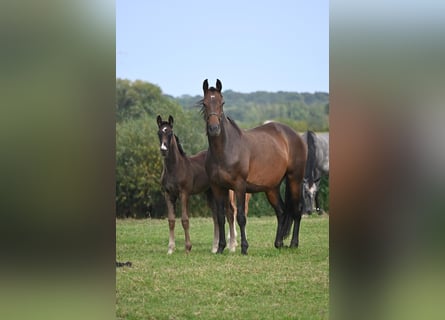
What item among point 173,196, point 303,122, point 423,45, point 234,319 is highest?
point 303,122

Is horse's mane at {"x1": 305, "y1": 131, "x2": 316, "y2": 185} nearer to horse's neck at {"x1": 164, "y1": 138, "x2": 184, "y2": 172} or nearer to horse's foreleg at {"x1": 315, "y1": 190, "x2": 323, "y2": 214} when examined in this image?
horse's foreleg at {"x1": 315, "y1": 190, "x2": 323, "y2": 214}

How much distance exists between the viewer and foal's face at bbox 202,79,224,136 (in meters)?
6.57

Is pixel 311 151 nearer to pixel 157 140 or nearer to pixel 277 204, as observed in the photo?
pixel 277 204

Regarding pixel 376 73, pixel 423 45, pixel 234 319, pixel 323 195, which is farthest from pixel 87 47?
pixel 323 195

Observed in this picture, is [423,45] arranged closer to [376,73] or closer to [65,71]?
[376,73]

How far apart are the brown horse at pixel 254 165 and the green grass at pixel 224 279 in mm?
393

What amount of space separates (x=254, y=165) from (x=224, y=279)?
2348 mm

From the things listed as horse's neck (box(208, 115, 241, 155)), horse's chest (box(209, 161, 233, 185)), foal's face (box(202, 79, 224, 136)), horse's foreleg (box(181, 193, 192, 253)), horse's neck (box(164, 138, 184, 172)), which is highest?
foal's face (box(202, 79, 224, 136))

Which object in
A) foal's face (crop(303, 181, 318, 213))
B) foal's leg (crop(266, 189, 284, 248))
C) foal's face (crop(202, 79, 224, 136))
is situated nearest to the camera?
foal's face (crop(202, 79, 224, 136))

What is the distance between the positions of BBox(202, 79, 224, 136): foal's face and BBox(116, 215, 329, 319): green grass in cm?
143

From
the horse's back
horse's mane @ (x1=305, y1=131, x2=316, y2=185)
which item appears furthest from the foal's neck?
horse's mane @ (x1=305, y1=131, x2=316, y2=185)

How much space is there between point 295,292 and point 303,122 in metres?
9.30

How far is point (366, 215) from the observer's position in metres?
1.78

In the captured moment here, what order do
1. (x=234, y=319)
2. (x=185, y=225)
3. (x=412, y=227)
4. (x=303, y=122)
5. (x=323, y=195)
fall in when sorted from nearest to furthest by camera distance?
(x=412, y=227) < (x=234, y=319) < (x=185, y=225) < (x=323, y=195) < (x=303, y=122)
